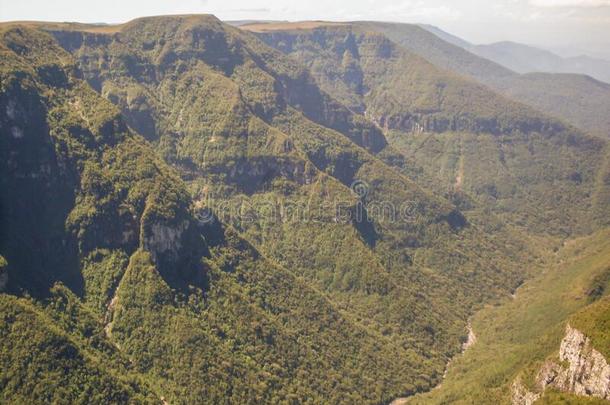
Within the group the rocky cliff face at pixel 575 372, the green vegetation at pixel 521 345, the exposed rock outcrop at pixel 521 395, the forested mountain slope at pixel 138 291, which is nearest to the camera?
the rocky cliff face at pixel 575 372

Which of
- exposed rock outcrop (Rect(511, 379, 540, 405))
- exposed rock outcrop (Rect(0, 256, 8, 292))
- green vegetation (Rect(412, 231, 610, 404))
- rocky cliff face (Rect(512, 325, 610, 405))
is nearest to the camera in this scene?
rocky cliff face (Rect(512, 325, 610, 405))

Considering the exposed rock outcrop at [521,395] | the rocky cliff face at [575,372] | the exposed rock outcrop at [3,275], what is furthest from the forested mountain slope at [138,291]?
the rocky cliff face at [575,372]

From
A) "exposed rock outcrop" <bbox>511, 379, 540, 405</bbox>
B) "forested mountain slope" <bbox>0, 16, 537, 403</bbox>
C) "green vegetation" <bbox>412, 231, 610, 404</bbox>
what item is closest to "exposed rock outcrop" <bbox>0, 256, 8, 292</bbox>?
"forested mountain slope" <bbox>0, 16, 537, 403</bbox>

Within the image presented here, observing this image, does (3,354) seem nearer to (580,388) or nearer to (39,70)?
Result: (39,70)

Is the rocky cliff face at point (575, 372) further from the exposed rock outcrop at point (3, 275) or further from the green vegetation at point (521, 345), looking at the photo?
the exposed rock outcrop at point (3, 275)

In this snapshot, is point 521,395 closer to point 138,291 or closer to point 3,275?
point 138,291

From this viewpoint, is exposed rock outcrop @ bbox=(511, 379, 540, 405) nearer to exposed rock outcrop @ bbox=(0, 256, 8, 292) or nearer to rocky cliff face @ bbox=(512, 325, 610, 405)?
rocky cliff face @ bbox=(512, 325, 610, 405)

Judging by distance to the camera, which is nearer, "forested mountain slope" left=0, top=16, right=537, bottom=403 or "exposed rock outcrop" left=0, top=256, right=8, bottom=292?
"exposed rock outcrop" left=0, top=256, right=8, bottom=292

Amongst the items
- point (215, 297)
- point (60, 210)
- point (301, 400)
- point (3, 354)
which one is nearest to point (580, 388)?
point (301, 400)
